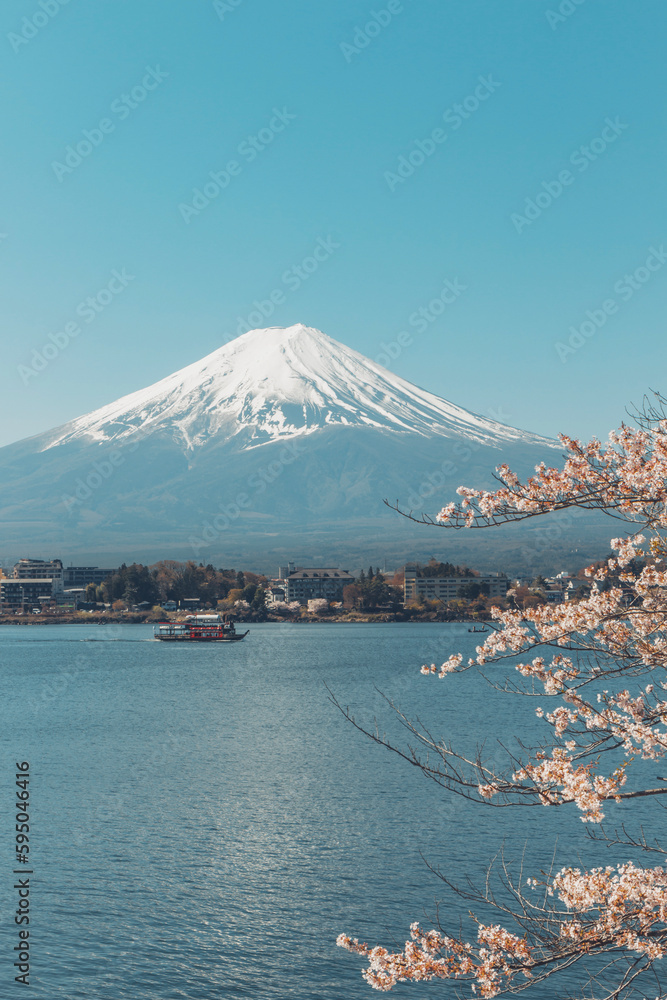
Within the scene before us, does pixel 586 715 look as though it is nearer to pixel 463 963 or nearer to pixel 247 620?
pixel 463 963

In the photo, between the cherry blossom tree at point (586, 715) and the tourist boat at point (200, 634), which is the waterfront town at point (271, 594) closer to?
the tourist boat at point (200, 634)

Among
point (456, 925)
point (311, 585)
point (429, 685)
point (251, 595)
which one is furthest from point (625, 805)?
point (311, 585)

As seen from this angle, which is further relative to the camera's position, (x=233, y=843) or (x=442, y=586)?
(x=442, y=586)

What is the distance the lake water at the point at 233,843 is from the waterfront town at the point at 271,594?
89.8m

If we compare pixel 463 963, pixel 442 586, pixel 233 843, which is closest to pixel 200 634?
pixel 442 586

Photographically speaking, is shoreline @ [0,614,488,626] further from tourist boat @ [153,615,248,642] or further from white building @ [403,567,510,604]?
tourist boat @ [153,615,248,642]

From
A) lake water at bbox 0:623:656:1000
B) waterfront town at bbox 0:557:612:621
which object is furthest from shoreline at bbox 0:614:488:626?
lake water at bbox 0:623:656:1000

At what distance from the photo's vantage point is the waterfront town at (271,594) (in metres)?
134

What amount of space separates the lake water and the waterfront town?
89.8m

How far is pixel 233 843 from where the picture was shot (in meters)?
19.7

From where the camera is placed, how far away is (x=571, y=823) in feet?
68.7

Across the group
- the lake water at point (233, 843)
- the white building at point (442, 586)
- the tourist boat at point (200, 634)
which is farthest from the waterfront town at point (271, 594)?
the lake water at point (233, 843)

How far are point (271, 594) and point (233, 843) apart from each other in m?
134

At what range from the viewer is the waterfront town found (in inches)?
5266
